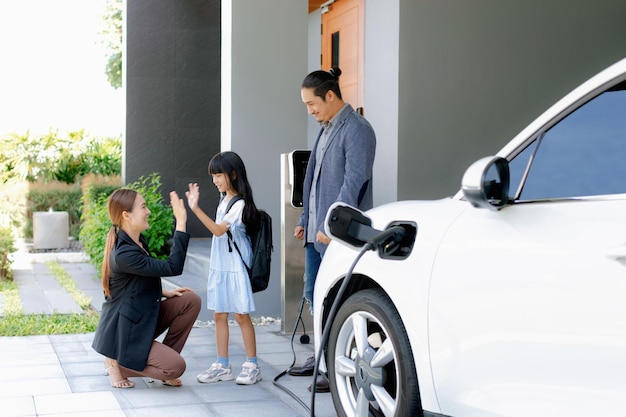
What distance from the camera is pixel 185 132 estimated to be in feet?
46.5

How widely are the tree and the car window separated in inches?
1224

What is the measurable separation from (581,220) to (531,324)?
38 centimetres

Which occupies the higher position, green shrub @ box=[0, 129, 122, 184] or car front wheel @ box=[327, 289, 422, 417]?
green shrub @ box=[0, 129, 122, 184]

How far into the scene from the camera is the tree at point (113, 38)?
108 feet

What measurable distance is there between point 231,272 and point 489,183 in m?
2.93

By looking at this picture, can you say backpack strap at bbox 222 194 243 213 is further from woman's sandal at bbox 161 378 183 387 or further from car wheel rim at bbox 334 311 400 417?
car wheel rim at bbox 334 311 400 417

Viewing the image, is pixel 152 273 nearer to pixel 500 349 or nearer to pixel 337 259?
pixel 337 259

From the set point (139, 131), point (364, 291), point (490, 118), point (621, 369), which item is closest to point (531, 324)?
point (621, 369)

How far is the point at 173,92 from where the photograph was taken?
14125mm

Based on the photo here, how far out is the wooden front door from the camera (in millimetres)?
8766

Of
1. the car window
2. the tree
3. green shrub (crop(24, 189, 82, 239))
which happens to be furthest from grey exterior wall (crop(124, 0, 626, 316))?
the tree

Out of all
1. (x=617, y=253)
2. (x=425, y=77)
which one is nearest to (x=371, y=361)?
(x=617, y=253)

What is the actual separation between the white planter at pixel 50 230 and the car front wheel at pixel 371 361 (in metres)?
13.4

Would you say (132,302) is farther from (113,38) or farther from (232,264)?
(113,38)
